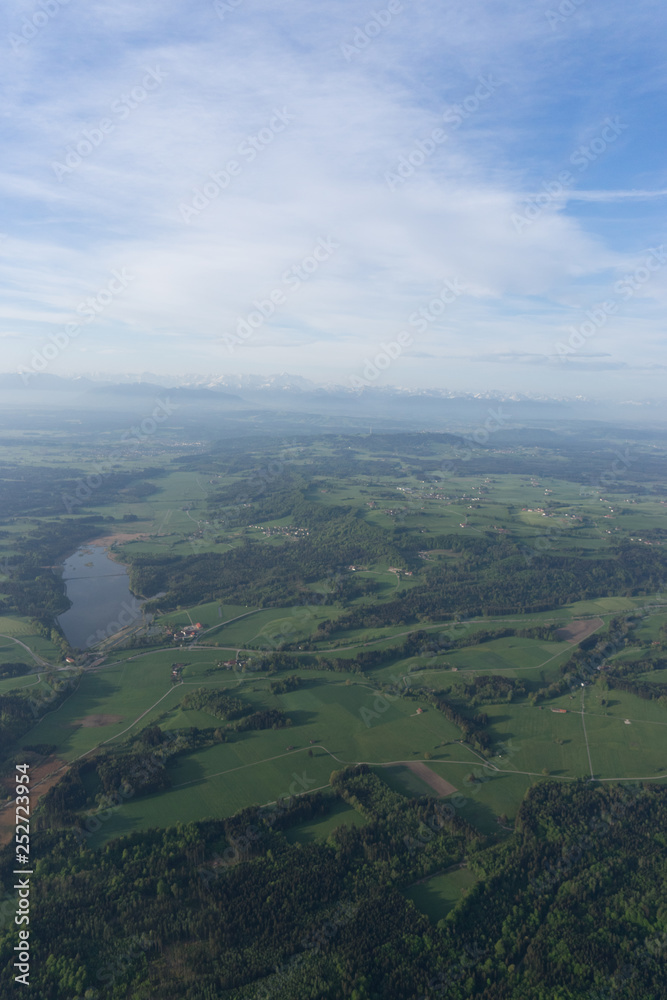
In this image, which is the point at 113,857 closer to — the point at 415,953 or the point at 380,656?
the point at 415,953

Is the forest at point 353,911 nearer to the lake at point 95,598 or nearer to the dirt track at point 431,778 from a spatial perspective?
the dirt track at point 431,778

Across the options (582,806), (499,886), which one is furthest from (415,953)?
(582,806)

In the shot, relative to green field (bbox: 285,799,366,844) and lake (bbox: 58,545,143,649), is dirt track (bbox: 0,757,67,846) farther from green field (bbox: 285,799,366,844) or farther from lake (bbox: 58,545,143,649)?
lake (bbox: 58,545,143,649)

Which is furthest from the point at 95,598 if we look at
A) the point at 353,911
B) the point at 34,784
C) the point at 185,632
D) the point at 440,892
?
the point at 440,892

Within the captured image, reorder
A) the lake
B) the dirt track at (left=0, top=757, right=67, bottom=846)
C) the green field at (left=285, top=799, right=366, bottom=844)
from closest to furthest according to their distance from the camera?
the dirt track at (left=0, top=757, right=67, bottom=846)
the green field at (left=285, top=799, right=366, bottom=844)
the lake

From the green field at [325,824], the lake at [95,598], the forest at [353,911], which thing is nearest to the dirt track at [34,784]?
the forest at [353,911]

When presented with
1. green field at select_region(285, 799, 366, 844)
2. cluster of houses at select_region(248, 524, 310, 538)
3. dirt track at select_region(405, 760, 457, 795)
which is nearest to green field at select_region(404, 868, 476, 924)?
green field at select_region(285, 799, 366, 844)

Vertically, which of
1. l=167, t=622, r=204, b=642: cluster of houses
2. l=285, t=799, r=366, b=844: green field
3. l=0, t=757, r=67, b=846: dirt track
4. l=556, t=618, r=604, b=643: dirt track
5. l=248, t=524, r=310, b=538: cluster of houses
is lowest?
l=0, t=757, r=67, b=846: dirt track

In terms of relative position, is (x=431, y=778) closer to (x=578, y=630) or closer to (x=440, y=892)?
(x=440, y=892)
